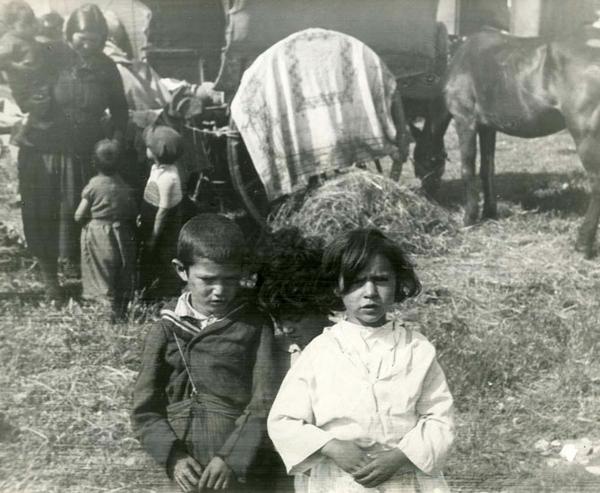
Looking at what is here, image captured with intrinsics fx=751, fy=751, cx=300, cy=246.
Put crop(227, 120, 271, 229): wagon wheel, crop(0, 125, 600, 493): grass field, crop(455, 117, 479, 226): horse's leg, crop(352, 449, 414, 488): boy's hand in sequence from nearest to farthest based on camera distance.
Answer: crop(352, 449, 414, 488): boy's hand
crop(0, 125, 600, 493): grass field
crop(227, 120, 271, 229): wagon wheel
crop(455, 117, 479, 226): horse's leg

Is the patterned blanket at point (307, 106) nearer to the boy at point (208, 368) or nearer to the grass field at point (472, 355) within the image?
the grass field at point (472, 355)

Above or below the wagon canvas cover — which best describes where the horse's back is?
below

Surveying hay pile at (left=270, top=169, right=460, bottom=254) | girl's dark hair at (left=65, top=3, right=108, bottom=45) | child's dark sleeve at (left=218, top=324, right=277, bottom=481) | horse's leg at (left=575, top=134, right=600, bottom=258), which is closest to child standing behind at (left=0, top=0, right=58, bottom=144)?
girl's dark hair at (left=65, top=3, right=108, bottom=45)

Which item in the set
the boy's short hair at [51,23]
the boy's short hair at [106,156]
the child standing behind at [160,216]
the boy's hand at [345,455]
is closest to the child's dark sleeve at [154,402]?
the boy's hand at [345,455]

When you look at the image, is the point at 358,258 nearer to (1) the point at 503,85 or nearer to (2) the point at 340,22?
(2) the point at 340,22

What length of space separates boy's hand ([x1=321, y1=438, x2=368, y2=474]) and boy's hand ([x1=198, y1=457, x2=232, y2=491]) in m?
0.27

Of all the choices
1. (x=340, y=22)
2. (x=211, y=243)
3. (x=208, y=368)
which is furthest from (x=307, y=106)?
(x=208, y=368)

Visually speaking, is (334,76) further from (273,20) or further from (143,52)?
(143,52)

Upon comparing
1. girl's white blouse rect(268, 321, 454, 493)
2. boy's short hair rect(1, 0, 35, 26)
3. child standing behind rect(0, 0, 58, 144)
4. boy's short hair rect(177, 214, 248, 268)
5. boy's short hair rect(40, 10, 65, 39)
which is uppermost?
boy's short hair rect(1, 0, 35, 26)

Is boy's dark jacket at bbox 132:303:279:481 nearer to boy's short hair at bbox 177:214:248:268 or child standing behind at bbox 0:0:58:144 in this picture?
boy's short hair at bbox 177:214:248:268

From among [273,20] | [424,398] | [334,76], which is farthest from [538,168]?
[424,398]

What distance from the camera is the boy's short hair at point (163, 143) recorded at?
3166 millimetres

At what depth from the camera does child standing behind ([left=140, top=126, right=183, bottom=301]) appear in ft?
10.3

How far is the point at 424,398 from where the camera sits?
6.21ft
